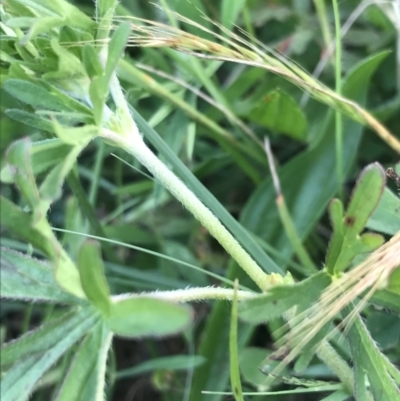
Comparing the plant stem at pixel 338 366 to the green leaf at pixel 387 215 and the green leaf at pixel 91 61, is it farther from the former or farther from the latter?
the green leaf at pixel 91 61

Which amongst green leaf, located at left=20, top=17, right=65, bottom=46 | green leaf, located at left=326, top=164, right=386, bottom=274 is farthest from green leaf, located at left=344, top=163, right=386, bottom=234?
green leaf, located at left=20, top=17, right=65, bottom=46

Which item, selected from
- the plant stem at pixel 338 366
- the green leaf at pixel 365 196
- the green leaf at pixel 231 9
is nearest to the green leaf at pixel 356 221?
the green leaf at pixel 365 196

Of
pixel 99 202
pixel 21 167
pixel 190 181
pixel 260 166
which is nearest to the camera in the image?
pixel 21 167

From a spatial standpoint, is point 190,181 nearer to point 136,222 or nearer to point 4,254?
point 4,254

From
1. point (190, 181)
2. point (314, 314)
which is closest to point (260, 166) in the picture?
point (190, 181)

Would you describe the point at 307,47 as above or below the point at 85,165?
above
